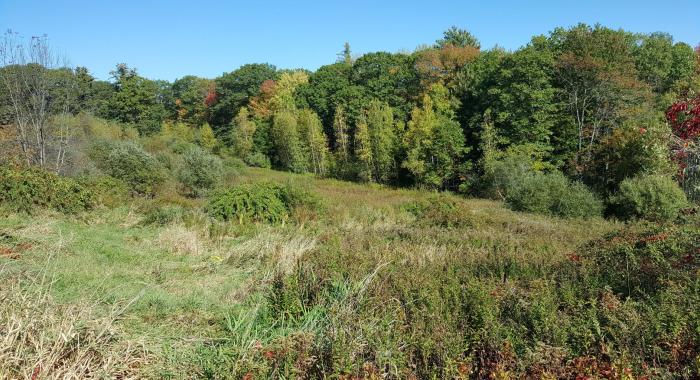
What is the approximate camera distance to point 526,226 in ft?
44.3

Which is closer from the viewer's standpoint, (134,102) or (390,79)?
(390,79)

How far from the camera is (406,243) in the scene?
9969 mm

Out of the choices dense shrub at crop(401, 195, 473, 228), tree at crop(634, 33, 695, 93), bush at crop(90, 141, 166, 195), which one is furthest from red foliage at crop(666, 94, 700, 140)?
tree at crop(634, 33, 695, 93)

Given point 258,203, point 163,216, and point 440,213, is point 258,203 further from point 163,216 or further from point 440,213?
point 440,213

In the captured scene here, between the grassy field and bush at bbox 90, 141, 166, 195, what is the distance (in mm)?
13200

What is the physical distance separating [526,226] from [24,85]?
1936cm

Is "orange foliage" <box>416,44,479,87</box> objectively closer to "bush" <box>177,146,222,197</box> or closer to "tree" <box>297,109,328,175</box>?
"tree" <box>297,109,328,175</box>

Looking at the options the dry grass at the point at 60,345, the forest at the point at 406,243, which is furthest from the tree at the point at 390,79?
the dry grass at the point at 60,345

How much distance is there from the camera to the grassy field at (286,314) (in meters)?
3.41

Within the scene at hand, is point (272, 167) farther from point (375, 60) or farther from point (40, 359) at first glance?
point (40, 359)

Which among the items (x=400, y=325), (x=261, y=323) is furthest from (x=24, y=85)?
(x=400, y=325)

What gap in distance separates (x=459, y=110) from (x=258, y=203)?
25032mm

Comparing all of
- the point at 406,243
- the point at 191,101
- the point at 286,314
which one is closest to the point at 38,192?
the point at 406,243

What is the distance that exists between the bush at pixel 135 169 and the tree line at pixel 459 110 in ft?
7.01
